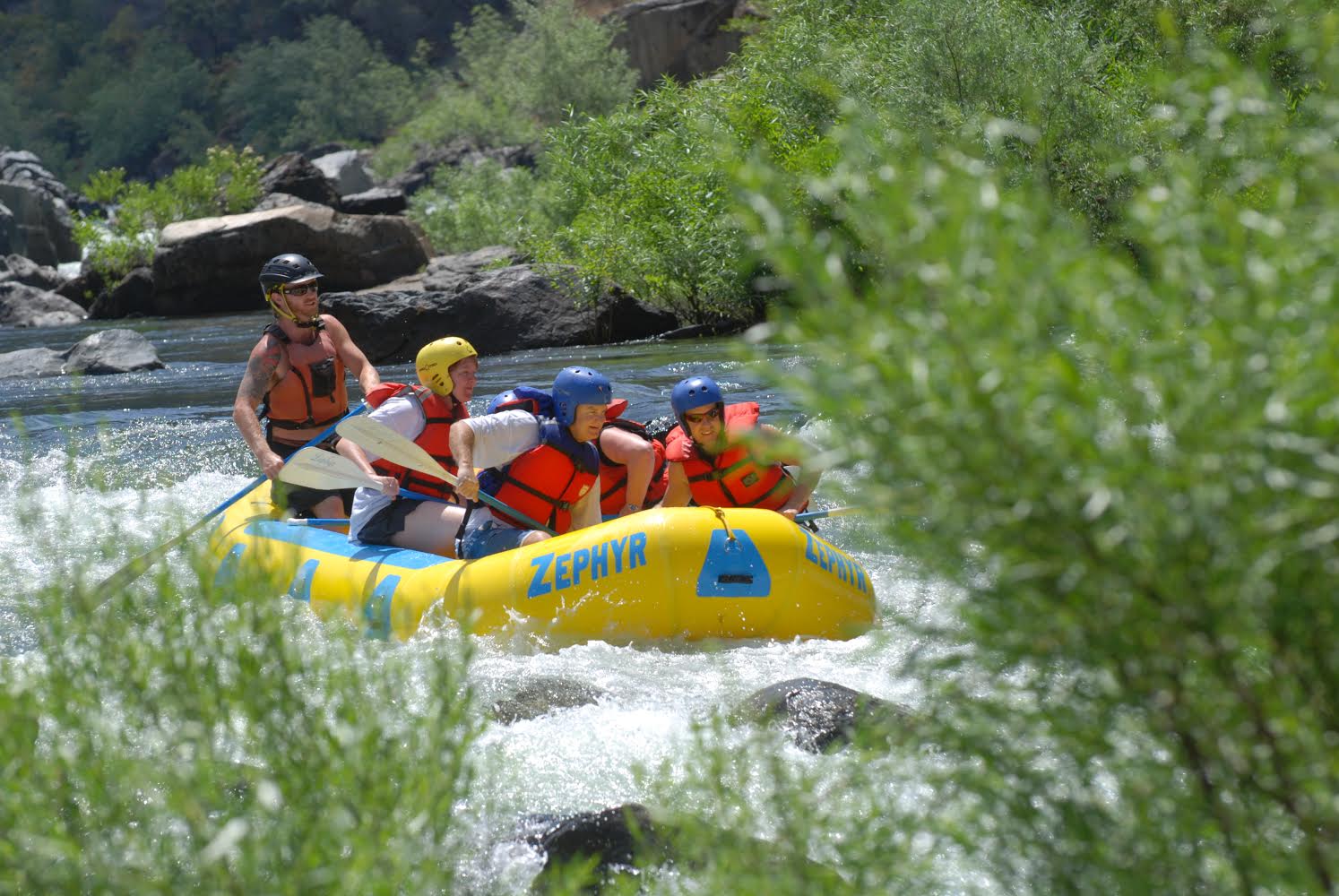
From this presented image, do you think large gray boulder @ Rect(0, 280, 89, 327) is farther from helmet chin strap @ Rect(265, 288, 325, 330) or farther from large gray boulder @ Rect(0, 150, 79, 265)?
helmet chin strap @ Rect(265, 288, 325, 330)

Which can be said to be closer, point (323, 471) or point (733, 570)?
point (733, 570)

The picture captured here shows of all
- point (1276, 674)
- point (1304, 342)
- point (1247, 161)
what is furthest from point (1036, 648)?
point (1247, 161)

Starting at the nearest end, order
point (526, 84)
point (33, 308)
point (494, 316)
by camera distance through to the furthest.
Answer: point (494, 316), point (33, 308), point (526, 84)

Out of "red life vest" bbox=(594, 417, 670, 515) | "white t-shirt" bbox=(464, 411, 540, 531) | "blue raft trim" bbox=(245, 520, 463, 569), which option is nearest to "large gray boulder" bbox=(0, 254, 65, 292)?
"blue raft trim" bbox=(245, 520, 463, 569)

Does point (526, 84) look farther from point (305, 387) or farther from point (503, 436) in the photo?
point (503, 436)

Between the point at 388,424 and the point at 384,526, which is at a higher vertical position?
the point at 388,424

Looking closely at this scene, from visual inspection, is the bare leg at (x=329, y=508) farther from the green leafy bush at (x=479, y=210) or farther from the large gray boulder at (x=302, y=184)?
the large gray boulder at (x=302, y=184)

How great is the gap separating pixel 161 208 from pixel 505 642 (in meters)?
22.2

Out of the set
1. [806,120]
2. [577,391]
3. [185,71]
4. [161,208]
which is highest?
[577,391]

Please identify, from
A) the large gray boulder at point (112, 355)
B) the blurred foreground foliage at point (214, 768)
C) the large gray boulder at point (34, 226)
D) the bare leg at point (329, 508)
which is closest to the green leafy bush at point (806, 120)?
the bare leg at point (329, 508)

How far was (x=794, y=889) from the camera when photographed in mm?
1870

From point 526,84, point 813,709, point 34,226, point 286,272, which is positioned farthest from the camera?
point 526,84

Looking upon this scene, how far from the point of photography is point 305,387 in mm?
6500

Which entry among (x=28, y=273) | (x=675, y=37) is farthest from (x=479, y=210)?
(x=675, y=37)
